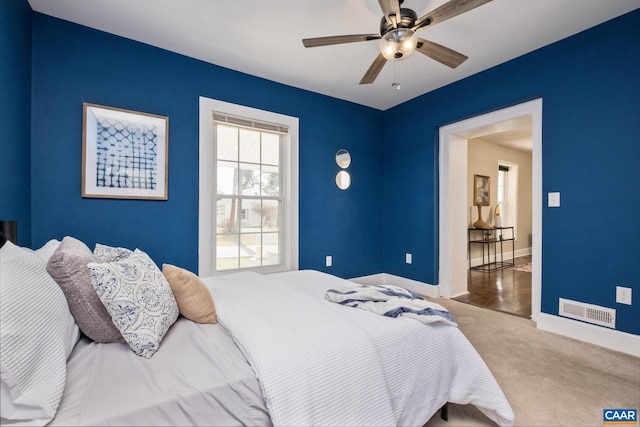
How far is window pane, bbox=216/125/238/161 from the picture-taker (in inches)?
126

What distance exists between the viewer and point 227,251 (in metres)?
3.24

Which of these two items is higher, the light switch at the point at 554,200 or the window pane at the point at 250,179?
the window pane at the point at 250,179

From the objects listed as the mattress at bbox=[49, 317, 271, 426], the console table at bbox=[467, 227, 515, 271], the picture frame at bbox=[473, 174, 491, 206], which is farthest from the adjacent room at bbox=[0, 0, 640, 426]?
the picture frame at bbox=[473, 174, 491, 206]

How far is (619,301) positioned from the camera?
2.36m

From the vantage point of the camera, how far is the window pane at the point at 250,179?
3.36 m

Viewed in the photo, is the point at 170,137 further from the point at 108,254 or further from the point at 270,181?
the point at 108,254

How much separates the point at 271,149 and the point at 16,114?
7.07ft

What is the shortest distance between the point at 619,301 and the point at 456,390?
6.57 feet

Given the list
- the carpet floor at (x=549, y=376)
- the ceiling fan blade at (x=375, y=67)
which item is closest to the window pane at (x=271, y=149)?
the ceiling fan blade at (x=375, y=67)

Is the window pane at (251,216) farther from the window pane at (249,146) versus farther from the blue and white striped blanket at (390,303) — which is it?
the blue and white striped blanket at (390,303)

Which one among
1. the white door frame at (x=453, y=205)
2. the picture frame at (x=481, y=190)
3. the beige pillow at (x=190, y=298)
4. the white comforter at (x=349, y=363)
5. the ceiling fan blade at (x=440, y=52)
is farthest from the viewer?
the picture frame at (x=481, y=190)

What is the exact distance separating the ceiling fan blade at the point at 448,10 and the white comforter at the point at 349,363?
1.79 m

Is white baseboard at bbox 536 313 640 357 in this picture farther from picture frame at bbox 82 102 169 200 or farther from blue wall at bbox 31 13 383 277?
picture frame at bbox 82 102 169 200

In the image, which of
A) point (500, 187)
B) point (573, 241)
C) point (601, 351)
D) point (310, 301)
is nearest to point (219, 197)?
point (310, 301)
